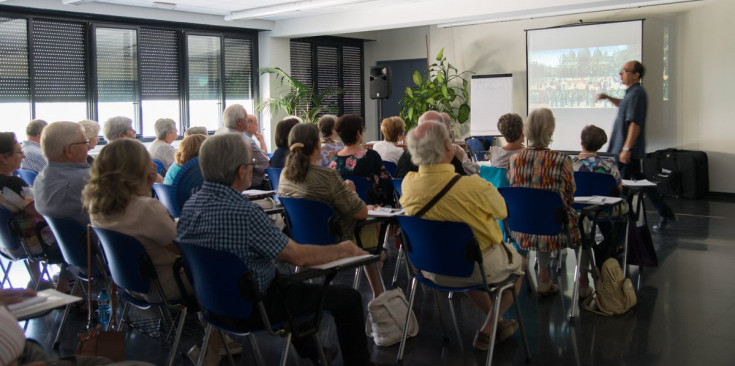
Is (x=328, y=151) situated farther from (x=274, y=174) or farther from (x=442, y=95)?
(x=442, y=95)

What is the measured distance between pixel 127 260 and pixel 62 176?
111cm

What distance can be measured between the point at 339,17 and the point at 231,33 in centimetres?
205

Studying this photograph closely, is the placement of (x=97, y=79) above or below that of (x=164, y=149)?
above

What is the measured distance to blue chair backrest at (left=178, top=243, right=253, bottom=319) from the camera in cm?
258

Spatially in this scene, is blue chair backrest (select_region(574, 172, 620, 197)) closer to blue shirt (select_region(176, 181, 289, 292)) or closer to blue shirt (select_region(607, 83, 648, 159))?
blue shirt (select_region(607, 83, 648, 159))

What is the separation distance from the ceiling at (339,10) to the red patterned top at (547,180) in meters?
5.25

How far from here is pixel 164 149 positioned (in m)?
6.25

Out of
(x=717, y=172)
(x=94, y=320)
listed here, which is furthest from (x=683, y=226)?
(x=94, y=320)

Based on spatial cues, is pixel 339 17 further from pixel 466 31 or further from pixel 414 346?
pixel 414 346

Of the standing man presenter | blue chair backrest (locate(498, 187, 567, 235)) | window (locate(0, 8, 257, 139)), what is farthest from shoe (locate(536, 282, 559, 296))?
window (locate(0, 8, 257, 139))

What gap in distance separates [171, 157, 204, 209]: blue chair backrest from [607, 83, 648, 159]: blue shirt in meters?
4.49

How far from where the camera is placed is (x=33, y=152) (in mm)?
5984

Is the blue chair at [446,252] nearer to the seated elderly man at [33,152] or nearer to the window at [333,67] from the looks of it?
the seated elderly man at [33,152]

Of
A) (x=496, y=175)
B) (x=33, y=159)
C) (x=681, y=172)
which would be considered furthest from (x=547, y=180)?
(x=681, y=172)
